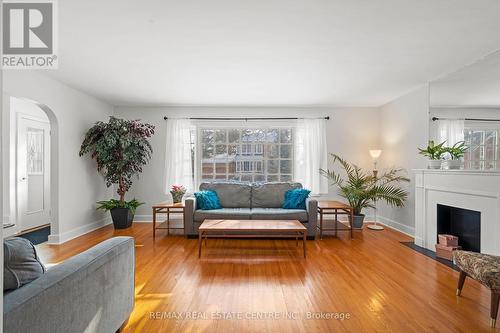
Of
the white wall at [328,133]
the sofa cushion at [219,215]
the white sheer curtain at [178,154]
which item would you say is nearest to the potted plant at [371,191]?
the white wall at [328,133]

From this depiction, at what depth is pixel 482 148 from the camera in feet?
10.6

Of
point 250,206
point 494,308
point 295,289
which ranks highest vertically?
point 250,206

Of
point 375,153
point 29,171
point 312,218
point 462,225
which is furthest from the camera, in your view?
point 375,153

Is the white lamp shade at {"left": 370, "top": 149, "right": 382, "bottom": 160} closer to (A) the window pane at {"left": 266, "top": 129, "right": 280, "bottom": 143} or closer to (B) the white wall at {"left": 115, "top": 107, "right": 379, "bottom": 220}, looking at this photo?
(B) the white wall at {"left": 115, "top": 107, "right": 379, "bottom": 220}

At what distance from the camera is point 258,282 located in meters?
2.66

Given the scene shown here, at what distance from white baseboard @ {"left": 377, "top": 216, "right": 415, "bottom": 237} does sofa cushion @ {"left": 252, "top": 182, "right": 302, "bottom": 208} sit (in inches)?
72.5

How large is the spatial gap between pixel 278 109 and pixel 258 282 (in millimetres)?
3678

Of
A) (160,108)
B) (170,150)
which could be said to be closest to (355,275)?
(170,150)

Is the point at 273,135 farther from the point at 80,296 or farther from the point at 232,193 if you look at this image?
the point at 80,296

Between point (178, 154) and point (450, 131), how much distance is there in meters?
4.50

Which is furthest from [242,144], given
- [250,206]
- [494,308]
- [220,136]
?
[494,308]

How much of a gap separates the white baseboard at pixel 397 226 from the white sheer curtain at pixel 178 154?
12.5ft

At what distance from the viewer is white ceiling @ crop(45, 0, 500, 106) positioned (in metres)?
2.17

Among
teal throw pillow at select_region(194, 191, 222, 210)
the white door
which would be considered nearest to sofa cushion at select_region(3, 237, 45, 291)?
teal throw pillow at select_region(194, 191, 222, 210)
